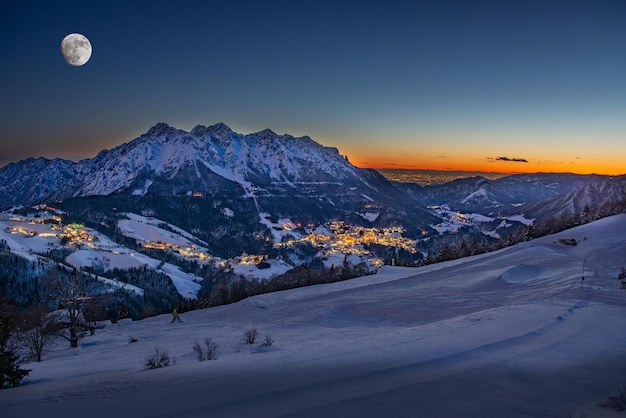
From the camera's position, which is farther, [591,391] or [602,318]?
[602,318]

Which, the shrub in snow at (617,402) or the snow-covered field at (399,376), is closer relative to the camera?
the shrub in snow at (617,402)

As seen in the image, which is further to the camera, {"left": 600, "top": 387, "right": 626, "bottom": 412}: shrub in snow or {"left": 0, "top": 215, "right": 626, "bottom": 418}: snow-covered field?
{"left": 0, "top": 215, "right": 626, "bottom": 418}: snow-covered field

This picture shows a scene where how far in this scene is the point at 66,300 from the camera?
3148 centimetres

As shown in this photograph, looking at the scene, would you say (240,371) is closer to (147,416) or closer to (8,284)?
(147,416)

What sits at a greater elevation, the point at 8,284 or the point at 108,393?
the point at 108,393

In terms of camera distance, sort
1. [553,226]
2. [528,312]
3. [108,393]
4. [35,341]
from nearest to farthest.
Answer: [108,393] < [528,312] < [35,341] < [553,226]

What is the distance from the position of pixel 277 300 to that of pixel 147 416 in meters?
35.9

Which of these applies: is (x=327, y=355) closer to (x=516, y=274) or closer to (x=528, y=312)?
(x=528, y=312)

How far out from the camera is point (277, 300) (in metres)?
43.4

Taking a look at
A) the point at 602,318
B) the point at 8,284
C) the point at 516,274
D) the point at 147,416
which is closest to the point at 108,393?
the point at 147,416

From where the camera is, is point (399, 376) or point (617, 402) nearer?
point (617, 402)

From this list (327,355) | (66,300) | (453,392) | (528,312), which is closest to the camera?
(453,392)

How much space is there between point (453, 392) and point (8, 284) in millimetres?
160592

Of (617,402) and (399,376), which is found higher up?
(617,402)
